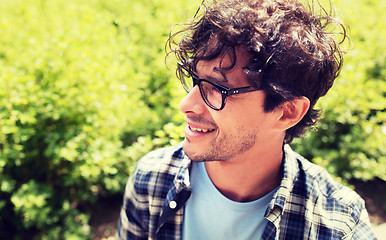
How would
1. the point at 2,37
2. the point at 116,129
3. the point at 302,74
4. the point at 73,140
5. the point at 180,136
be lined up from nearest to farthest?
1. the point at 302,74
2. the point at 180,136
3. the point at 73,140
4. the point at 116,129
5. the point at 2,37

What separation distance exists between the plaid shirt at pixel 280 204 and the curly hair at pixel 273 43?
42 cm

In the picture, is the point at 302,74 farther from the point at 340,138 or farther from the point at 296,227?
the point at 340,138

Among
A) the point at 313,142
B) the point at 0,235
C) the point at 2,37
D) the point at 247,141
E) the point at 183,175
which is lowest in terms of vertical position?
the point at 0,235

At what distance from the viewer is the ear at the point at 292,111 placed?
1.58 m

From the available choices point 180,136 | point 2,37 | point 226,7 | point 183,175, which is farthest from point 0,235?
point 226,7

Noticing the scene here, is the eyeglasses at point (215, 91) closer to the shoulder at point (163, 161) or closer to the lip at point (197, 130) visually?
the lip at point (197, 130)

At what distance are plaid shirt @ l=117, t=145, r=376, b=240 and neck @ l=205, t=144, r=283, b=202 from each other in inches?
4.1

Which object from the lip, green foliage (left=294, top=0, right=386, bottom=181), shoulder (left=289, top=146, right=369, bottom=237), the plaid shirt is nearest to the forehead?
the lip

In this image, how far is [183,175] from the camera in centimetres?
168

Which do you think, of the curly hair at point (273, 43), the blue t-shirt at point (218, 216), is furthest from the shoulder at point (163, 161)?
the curly hair at point (273, 43)

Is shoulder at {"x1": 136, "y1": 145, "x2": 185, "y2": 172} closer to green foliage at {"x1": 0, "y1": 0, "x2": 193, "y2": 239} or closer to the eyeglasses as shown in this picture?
the eyeglasses

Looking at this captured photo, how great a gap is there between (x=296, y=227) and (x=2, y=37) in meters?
3.01

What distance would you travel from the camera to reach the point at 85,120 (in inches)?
109

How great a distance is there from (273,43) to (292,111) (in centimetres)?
36
